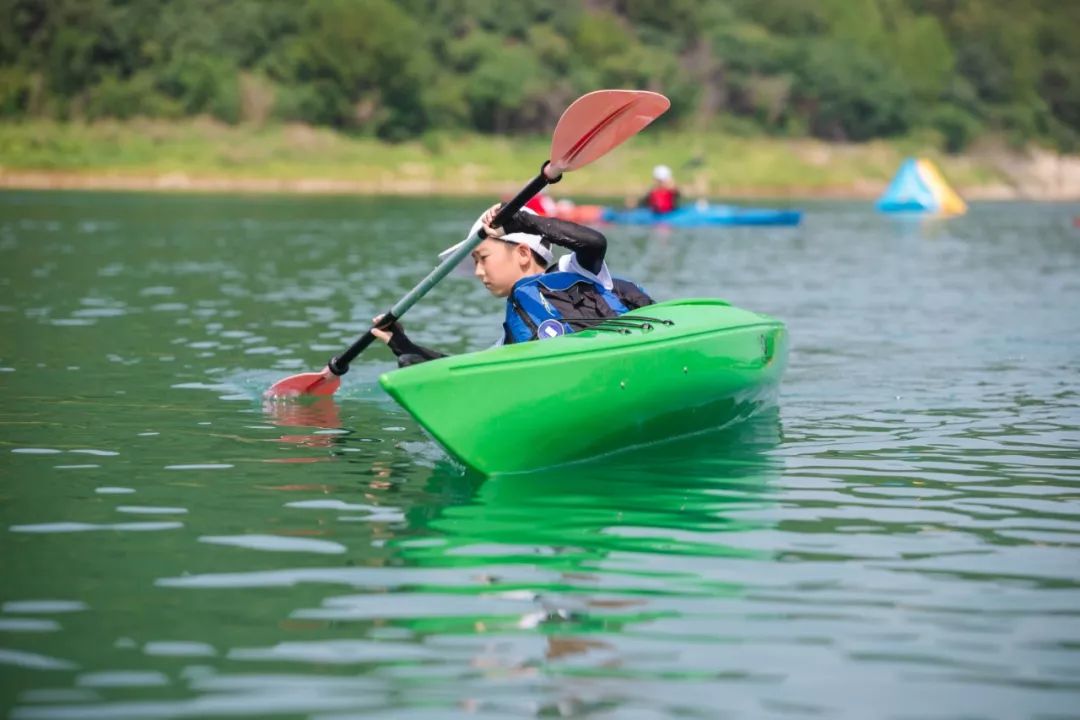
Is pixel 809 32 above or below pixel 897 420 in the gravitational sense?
above

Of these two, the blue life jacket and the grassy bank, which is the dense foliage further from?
the blue life jacket

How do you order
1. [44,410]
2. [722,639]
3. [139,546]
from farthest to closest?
1. [44,410]
2. [139,546]
3. [722,639]

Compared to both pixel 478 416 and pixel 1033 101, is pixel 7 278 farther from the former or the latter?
pixel 1033 101

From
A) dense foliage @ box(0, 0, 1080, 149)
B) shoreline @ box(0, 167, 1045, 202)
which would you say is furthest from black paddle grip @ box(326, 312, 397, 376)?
dense foliage @ box(0, 0, 1080, 149)

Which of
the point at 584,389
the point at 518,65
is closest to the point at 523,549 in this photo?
the point at 584,389

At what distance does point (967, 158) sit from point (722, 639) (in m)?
88.1

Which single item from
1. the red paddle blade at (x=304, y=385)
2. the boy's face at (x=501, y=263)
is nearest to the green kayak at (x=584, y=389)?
the boy's face at (x=501, y=263)

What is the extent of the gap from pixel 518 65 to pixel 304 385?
226 ft

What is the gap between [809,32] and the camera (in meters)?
102

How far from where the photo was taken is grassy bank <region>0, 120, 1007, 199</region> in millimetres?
60125

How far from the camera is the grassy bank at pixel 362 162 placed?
2367 inches

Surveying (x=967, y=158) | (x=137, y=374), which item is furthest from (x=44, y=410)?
(x=967, y=158)

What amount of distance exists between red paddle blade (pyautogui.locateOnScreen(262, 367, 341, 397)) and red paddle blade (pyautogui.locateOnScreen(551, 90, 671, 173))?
2.30m

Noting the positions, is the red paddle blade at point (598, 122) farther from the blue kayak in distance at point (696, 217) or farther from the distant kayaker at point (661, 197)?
the blue kayak in distance at point (696, 217)
